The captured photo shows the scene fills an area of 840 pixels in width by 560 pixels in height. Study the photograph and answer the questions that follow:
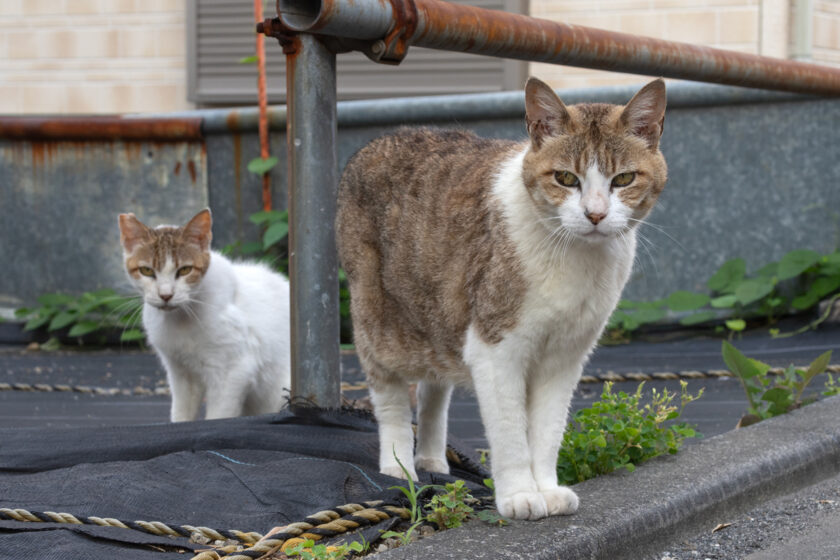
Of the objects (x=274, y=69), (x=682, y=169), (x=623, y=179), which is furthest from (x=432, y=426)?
(x=274, y=69)

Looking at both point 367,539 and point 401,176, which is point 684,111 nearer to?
point 401,176

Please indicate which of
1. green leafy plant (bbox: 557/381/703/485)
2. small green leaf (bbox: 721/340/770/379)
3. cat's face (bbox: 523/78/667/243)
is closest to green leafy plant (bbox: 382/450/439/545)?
green leafy plant (bbox: 557/381/703/485)

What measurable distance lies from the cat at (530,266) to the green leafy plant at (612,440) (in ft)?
0.76

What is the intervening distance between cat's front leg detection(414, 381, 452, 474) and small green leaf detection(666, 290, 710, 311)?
139 inches

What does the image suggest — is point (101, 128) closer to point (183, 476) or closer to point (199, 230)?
point (199, 230)

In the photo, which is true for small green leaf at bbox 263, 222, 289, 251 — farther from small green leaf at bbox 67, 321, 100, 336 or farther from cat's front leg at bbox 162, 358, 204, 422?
cat's front leg at bbox 162, 358, 204, 422

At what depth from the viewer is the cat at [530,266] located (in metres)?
2.39

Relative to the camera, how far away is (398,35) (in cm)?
261

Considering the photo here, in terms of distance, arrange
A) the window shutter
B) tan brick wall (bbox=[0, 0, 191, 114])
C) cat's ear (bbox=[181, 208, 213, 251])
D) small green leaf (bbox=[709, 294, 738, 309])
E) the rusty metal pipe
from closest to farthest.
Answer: the rusty metal pipe → cat's ear (bbox=[181, 208, 213, 251]) → small green leaf (bbox=[709, 294, 738, 309]) → the window shutter → tan brick wall (bbox=[0, 0, 191, 114])

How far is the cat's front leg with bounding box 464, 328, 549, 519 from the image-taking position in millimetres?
2381

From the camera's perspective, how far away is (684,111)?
638 centimetres

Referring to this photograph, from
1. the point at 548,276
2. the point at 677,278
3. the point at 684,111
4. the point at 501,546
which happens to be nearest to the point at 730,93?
the point at 684,111

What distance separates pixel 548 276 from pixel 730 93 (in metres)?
4.40

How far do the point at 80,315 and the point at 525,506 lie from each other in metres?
5.26
